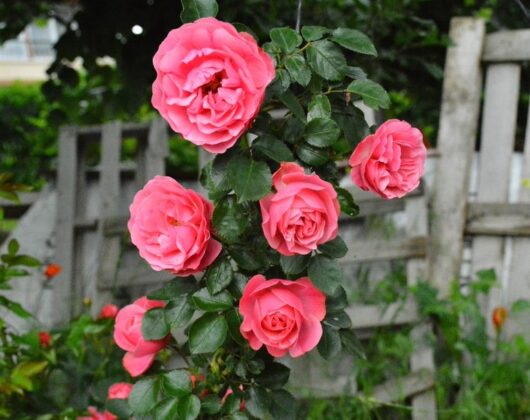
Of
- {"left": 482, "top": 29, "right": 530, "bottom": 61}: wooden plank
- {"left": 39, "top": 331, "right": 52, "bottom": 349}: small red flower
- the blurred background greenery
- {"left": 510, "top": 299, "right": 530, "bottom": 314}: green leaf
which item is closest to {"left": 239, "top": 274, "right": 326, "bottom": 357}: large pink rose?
{"left": 39, "top": 331, "right": 52, "bottom": 349}: small red flower

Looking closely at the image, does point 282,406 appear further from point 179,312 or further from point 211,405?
point 179,312

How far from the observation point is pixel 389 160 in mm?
1214

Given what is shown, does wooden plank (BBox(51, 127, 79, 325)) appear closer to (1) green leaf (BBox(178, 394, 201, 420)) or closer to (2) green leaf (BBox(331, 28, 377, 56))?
(1) green leaf (BBox(178, 394, 201, 420))

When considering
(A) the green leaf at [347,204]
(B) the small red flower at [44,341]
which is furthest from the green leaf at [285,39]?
(B) the small red flower at [44,341]

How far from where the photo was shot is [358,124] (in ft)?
4.34

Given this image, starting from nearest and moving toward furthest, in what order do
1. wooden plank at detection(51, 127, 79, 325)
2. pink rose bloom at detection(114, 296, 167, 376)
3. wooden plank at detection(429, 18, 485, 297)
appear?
pink rose bloom at detection(114, 296, 167, 376) < wooden plank at detection(429, 18, 485, 297) < wooden plank at detection(51, 127, 79, 325)

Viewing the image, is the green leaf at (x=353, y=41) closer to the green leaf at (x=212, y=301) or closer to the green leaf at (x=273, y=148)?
the green leaf at (x=273, y=148)

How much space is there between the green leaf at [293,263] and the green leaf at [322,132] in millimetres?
172

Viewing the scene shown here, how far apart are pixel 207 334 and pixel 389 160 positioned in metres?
0.39

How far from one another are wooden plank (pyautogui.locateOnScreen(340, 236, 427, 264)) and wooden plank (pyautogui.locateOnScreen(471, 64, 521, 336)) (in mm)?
256

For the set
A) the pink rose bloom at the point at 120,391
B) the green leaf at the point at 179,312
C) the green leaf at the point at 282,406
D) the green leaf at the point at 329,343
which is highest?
the green leaf at the point at 179,312

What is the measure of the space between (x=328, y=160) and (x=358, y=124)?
8 centimetres

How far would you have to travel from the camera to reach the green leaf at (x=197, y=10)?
1241mm

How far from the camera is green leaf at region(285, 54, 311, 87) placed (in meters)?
1.22
